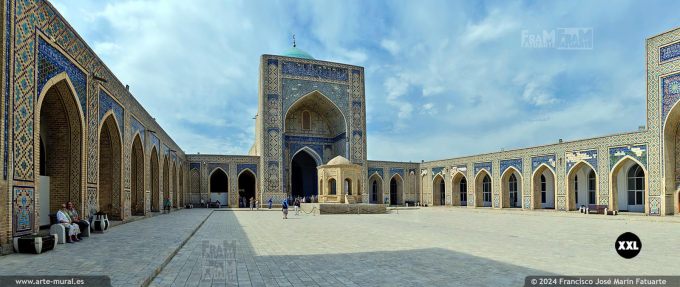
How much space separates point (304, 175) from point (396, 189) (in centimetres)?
643

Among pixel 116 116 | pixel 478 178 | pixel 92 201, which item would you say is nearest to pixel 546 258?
pixel 92 201

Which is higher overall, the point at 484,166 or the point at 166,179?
the point at 484,166

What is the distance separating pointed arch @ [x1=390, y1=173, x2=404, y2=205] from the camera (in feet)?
105

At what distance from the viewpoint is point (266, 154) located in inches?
1053

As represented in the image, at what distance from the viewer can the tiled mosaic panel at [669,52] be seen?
16.6 meters

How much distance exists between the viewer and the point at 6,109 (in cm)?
643

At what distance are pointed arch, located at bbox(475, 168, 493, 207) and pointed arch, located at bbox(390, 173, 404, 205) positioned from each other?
18.0 ft

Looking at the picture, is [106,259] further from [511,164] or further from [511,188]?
[511,188]

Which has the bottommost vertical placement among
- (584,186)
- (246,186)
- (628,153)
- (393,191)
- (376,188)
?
(393,191)

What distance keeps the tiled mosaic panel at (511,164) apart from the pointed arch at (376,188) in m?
8.42

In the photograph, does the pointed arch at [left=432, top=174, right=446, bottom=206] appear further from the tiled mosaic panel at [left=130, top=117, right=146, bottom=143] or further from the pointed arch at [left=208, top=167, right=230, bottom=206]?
the tiled mosaic panel at [left=130, top=117, right=146, bottom=143]

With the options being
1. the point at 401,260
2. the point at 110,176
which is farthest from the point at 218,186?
the point at 401,260

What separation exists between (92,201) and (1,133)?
163 inches

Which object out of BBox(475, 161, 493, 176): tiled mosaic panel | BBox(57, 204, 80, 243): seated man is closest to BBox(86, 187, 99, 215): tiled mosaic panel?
BBox(57, 204, 80, 243): seated man
